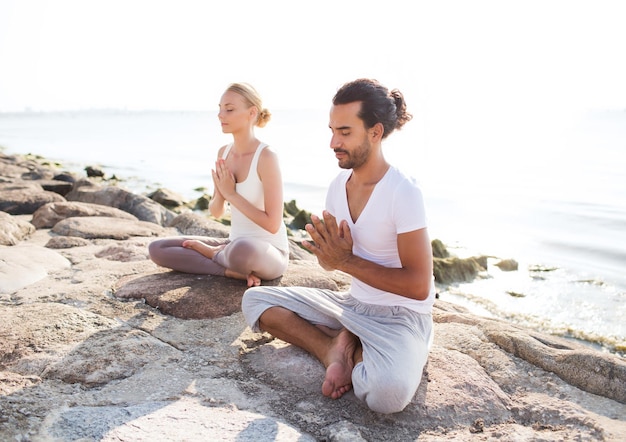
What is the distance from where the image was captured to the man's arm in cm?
300

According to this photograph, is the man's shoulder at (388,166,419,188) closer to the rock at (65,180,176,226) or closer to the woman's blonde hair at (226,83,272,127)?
the woman's blonde hair at (226,83,272,127)

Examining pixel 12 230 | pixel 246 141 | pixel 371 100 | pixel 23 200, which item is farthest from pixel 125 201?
pixel 371 100

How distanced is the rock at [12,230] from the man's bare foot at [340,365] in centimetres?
430

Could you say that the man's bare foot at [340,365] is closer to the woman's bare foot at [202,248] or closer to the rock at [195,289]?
the rock at [195,289]

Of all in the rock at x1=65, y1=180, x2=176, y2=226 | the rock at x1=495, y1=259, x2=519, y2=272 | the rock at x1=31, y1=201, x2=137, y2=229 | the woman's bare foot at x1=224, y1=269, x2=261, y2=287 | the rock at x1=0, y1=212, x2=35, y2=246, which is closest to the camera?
the woman's bare foot at x1=224, y1=269, x2=261, y2=287

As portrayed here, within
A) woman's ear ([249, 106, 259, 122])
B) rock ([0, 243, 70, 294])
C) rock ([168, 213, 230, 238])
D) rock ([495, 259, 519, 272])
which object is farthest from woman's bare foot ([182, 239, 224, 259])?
rock ([495, 259, 519, 272])

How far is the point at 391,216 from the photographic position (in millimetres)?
3088

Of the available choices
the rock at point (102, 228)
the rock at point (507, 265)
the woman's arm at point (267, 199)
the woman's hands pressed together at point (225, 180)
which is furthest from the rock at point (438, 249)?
the woman's hands pressed together at point (225, 180)

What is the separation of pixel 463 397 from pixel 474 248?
7162 millimetres

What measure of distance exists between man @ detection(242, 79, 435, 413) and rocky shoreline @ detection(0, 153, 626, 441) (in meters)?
0.17

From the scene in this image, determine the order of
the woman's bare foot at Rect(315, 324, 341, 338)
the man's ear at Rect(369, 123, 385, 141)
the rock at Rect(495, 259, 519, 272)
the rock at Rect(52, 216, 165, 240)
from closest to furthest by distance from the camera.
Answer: the man's ear at Rect(369, 123, 385, 141) < the woman's bare foot at Rect(315, 324, 341, 338) < the rock at Rect(52, 216, 165, 240) < the rock at Rect(495, 259, 519, 272)

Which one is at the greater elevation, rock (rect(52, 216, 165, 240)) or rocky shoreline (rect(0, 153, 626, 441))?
rocky shoreline (rect(0, 153, 626, 441))

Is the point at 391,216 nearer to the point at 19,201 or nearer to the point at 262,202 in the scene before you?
the point at 262,202

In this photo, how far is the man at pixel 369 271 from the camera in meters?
2.97
